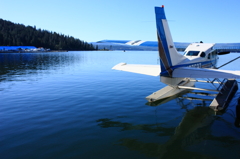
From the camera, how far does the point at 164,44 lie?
843cm

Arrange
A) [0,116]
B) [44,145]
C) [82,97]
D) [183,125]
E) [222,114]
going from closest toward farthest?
1. [44,145]
2. [183,125]
3. [0,116]
4. [222,114]
5. [82,97]

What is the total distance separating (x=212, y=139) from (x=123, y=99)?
4884 mm

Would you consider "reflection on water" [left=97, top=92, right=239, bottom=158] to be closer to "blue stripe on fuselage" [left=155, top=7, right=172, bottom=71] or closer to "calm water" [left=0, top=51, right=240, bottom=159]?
"calm water" [left=0, top=51, right=240, bottom=159]

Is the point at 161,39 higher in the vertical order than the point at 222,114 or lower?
higher

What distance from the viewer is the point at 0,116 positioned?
6914 millimetres

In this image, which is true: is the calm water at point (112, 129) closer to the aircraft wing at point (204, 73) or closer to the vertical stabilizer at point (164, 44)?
the aircraft wing at point (204, 73)

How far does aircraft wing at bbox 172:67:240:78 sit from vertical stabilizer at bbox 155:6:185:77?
0.40m

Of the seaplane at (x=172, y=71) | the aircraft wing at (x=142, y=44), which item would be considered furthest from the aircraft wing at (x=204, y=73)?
the aircraft wing at (x=142, y=44)

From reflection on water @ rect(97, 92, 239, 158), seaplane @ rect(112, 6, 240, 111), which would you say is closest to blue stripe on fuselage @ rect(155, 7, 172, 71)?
seaplane @ rect(112, 6, 240, 111)

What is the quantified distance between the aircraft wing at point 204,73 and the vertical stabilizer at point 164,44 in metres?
0.40

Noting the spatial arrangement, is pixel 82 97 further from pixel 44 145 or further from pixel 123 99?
pixel 44 145

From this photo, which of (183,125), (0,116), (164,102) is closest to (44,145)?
(0,116)

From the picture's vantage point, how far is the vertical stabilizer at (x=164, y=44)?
26.8 ft

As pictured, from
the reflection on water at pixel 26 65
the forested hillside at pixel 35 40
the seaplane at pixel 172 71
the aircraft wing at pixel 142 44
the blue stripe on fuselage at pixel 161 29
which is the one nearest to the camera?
the seaplane at pixel 172 71
